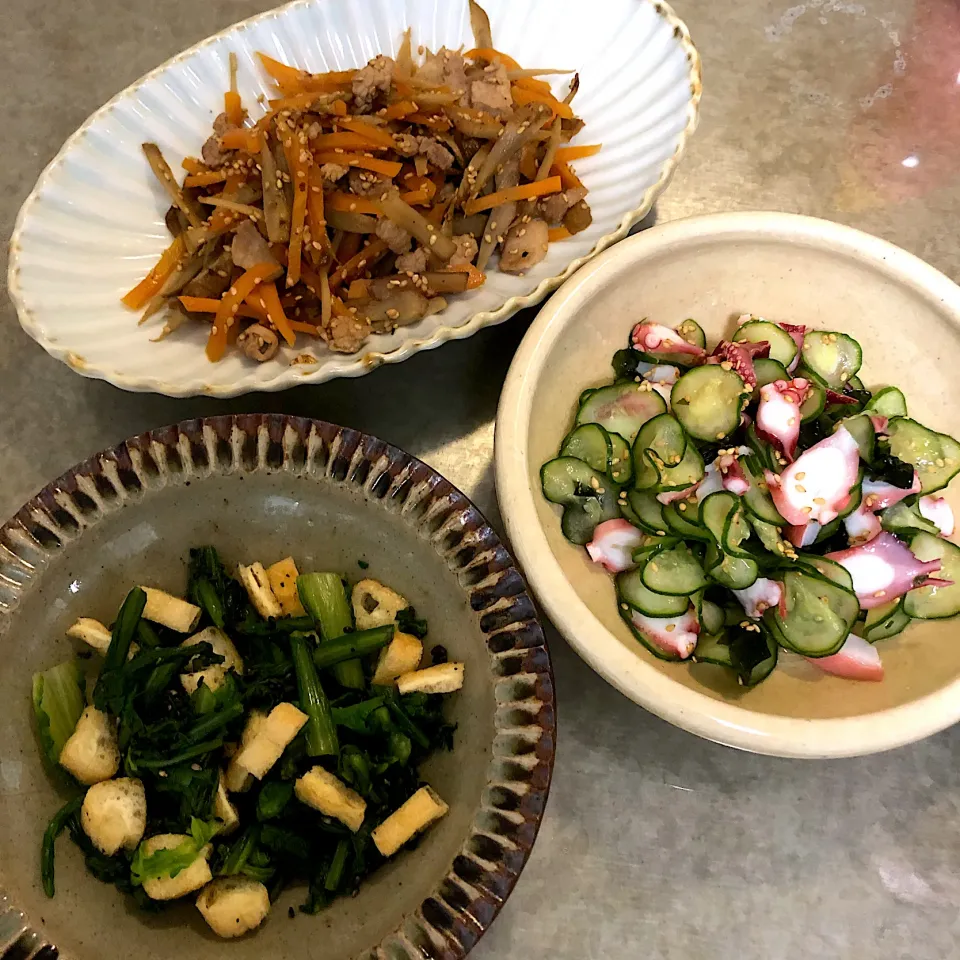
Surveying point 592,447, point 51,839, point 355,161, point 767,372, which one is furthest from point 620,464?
point 51,839

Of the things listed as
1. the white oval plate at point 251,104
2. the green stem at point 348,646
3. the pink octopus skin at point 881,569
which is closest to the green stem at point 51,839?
the green stem at point 348,646

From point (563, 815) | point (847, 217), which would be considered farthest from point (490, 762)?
point (847, 217)

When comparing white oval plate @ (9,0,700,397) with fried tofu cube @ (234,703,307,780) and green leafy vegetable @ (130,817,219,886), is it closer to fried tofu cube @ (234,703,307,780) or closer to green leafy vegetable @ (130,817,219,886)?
fried tofu cube @ (234,703,307,780)

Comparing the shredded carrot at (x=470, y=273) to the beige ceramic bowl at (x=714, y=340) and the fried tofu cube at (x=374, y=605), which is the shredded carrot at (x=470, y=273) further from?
the fried tofu cube at (x=374, y=605)

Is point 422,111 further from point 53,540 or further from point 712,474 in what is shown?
point 53,540

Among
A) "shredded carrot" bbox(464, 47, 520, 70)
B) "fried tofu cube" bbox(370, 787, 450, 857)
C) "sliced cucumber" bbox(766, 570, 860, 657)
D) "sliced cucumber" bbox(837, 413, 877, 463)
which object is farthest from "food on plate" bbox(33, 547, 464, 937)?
"shredded carrot" bbox(464, 47, 520, 70)
